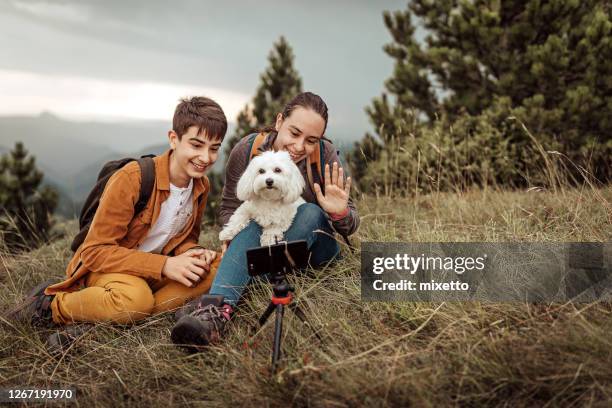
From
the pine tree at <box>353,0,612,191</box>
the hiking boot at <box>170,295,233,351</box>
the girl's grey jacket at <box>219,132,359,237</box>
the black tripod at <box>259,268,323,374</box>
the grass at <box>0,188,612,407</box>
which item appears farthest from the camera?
the pine tree at <box>353,0,612,191</box>

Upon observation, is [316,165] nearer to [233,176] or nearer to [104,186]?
[233,176]

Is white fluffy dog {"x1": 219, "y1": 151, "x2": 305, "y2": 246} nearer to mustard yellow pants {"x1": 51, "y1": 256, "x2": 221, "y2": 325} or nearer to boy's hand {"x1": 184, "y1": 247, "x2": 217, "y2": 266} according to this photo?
boy's hand {"x1": 184, "y1": 247, "x2": 217, "y2": 266}

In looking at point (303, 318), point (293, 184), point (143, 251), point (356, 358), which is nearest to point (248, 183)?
point (293, 184)

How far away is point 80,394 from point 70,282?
730mm

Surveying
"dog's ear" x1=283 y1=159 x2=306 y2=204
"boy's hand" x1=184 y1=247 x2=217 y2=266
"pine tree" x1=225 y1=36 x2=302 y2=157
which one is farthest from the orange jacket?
"pine tree" x1=225 y1=36 x2=302 y2=157

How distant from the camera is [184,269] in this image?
239cm

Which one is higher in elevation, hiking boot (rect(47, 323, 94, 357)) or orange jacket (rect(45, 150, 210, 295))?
orange jacket (rect(45, 150, 210, 295))

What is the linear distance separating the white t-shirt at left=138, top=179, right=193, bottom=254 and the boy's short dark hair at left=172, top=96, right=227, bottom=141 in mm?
331

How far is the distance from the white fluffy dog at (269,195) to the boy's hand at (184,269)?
0.20 metres

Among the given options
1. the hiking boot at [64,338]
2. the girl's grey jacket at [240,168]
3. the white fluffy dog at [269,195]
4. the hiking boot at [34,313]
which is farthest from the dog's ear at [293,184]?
the hiking boot at [34,313]

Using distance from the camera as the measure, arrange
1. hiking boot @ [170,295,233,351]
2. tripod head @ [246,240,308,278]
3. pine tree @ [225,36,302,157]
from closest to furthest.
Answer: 1. tripod head @ [246,240,308,278]
2. hiking boot @ [170,295,233,351]
3. pine tree @ [225,36,302,157]

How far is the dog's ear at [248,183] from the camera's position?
237 centimetres

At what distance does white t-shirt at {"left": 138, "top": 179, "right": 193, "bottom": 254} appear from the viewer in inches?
102
